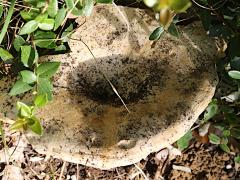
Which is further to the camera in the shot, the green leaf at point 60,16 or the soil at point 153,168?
the soil at point 153,168

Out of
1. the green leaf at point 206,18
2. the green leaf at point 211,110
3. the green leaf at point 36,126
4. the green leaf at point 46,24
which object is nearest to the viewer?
the green leaf at point 36,126

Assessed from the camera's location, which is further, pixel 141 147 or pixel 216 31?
pixel 216 31

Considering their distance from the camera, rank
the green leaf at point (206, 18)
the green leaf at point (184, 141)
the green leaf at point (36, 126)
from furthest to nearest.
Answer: the green leaf at point (184, 141), the green leaf at point (206, 18), the green leaf at point (36, 126)

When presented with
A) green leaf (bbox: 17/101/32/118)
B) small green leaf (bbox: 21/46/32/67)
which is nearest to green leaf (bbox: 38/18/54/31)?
small green leaf (bbox: 21/46/32/67)

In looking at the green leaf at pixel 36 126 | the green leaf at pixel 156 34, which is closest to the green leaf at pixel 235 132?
the green leaf at pixel 156 34

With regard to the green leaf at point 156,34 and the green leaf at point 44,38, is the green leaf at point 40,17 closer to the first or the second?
the green leaf at point 44,38

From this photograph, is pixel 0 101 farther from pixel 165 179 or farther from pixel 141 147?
pixel 165 179

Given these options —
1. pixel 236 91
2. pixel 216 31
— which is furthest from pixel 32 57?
pixel 236 91
